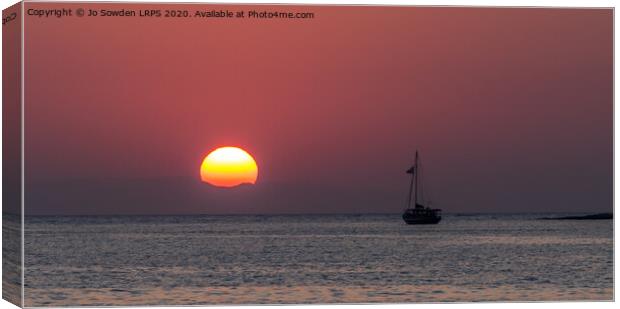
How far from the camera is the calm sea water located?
21.3 metres

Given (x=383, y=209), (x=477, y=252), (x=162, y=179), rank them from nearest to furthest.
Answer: (x=162, y=179) < (x=383, y=209) < (x=477, y=252)

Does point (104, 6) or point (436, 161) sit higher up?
point (104, 6)

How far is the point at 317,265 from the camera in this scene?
116ft

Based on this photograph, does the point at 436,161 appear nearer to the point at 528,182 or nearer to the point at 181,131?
the point at 528,182

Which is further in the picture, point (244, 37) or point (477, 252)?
point (477, 252)

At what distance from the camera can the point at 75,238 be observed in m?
55.2

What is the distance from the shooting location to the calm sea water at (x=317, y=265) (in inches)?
837

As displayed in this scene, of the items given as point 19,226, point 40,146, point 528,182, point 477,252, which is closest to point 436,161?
point 528,182

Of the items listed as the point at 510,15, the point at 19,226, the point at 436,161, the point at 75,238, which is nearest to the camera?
the point at 19,226

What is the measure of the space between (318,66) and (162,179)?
2679 mm

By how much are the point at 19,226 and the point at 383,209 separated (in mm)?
7969

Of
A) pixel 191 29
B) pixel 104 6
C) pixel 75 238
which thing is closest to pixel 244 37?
pixel 191 29

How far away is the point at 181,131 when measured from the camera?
18562mm

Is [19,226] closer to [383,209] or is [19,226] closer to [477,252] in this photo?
[383,209]
